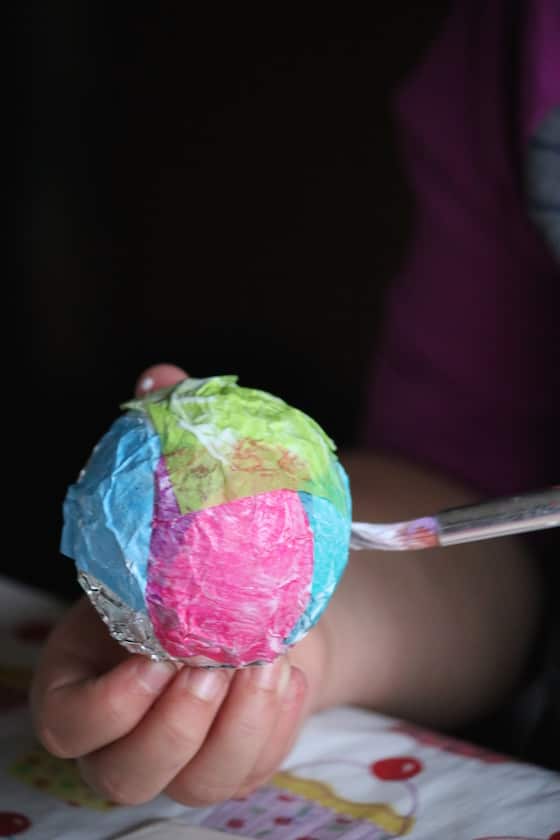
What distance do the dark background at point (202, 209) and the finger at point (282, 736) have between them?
3.24 ft

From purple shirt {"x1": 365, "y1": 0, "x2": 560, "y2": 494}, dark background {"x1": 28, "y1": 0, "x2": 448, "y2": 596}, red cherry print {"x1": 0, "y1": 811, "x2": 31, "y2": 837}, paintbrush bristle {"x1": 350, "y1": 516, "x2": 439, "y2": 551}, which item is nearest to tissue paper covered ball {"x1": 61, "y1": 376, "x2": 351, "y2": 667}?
paintbrush bristle {"x1": 350, "y1": 516, "x2": 439, "y2": 551}

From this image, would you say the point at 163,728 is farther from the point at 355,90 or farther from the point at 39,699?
the point at 355,90

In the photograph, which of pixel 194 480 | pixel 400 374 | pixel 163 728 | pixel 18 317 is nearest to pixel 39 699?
pixel 163 728

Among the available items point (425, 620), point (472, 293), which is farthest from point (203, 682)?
point (472, 293)

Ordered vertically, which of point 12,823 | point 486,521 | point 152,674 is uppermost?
point 486,521

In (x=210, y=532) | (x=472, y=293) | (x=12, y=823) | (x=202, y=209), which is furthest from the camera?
(x=202, y=209)

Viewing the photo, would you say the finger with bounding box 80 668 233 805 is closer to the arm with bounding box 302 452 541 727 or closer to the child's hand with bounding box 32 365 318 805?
the child's hand with bounding box 32 365 318 805

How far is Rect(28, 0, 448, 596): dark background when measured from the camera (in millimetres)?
1543

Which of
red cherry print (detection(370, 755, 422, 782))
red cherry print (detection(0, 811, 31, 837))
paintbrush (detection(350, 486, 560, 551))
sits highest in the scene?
paintbrush (detection(350, 486, 560, 551))

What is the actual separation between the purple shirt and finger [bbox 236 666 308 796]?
0.37 meters

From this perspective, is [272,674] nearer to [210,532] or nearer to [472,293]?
[210,532]

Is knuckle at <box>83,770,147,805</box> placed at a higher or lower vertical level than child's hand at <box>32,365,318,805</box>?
lower

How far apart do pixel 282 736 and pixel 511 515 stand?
19 cm

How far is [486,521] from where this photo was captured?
1.46 feet
